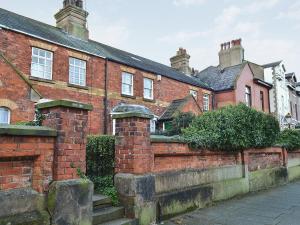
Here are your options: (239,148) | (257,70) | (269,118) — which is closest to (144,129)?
(239,148)

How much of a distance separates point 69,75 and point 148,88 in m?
6.10

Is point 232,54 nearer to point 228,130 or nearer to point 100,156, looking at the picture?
point 228,130

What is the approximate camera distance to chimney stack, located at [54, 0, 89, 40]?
61.5 feet

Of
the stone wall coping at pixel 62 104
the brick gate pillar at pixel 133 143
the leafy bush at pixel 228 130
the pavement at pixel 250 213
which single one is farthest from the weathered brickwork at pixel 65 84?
the pavement at pixel 250 213

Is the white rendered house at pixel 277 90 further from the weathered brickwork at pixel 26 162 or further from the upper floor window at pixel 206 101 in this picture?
the weathered brickwork at pixel 26 162

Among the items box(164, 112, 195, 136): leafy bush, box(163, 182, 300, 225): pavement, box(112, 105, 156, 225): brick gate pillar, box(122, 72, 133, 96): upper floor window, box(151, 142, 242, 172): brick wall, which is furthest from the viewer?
box(122, 72, 133, 96): upper floor window

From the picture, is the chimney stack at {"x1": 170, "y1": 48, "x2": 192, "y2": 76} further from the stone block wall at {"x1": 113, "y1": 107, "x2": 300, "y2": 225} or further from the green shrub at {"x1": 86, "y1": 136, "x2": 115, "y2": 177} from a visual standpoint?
the green shrub at {"x1": 86, "y1": 136, "x2": 115, "y2": 177}

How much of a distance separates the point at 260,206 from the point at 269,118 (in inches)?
167

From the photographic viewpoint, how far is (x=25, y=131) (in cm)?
403

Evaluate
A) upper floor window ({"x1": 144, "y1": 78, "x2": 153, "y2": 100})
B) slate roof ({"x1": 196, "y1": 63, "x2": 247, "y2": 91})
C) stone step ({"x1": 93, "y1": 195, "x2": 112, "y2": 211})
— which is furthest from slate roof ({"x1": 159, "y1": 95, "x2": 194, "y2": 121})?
stone step ({"x1": 93, "y1": 195, "x2": 112, "y2": 211})

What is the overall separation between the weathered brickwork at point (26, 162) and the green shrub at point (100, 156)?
2.05 metres

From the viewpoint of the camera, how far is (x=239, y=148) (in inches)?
376

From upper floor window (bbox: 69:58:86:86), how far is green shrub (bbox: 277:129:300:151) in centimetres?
1063

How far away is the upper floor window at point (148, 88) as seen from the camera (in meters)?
19.8
